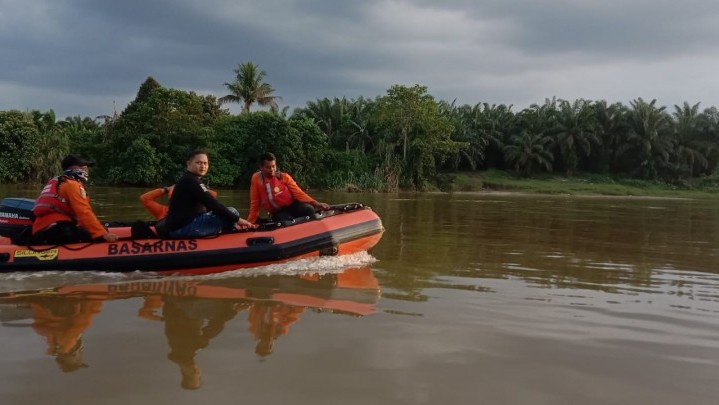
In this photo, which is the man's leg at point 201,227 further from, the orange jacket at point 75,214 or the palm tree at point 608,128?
the palm tree at point 608,128

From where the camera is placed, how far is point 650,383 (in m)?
2.82

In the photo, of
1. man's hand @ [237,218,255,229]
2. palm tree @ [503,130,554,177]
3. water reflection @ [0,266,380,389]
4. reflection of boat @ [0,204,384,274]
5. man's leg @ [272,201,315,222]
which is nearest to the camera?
water reflection @ [0,266,380,389]

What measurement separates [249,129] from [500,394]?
100.0ft

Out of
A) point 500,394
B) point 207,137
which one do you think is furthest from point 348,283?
point 207,137

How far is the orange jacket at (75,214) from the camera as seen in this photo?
5.12 metres

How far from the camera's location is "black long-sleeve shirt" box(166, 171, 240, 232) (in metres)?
5.44

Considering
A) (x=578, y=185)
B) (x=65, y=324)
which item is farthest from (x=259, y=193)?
(x=578, y=185)

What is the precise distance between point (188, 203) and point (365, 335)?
273 centimetres

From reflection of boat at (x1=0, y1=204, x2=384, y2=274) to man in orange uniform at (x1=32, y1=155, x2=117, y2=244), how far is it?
12cm

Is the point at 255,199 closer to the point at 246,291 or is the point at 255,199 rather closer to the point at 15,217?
the point at 246,291

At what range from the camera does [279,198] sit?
6.81 m

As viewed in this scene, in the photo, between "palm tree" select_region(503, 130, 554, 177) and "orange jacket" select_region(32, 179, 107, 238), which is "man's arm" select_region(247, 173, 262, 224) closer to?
"orange jacket" select_region(32, 179, 107, 238)

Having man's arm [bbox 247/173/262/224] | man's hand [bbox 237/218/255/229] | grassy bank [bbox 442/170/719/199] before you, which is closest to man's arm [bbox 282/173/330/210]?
man's arm [bbox 247/173/262/224]

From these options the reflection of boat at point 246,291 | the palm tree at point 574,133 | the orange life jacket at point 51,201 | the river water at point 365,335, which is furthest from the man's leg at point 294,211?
the palm tree at point 574,133
